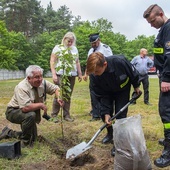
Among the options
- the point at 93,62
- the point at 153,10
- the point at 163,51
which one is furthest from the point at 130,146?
the point at 153,10

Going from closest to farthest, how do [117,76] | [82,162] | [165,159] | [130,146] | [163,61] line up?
[130,146]
[165,159]
[163,61]
[82,162]
[117,76]

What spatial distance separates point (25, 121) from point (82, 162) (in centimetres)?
101

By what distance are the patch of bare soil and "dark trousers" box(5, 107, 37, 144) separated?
38 cm

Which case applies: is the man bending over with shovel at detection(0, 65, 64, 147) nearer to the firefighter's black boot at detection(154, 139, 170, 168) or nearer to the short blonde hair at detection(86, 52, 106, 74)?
the short blonde hair at detection(86, 52, 106, 74)

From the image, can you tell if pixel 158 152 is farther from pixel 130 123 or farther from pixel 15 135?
pixel 15 135

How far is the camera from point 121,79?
3.59 m

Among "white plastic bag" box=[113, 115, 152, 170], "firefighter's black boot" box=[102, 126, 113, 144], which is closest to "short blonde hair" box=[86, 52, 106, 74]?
"white plastic bag" box=[113, 115, 152, 170]

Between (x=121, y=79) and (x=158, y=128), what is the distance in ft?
5.75

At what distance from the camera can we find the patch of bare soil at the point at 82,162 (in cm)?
322

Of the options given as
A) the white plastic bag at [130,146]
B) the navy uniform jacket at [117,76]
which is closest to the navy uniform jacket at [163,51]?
the navy uniform jacket at [117,76]

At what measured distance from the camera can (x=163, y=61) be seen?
10.6 ft

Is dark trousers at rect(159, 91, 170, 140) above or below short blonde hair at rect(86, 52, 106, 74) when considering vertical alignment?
below

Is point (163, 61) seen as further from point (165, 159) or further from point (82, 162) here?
point (82, 162)

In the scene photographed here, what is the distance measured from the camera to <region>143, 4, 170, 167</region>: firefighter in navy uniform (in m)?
3.05
